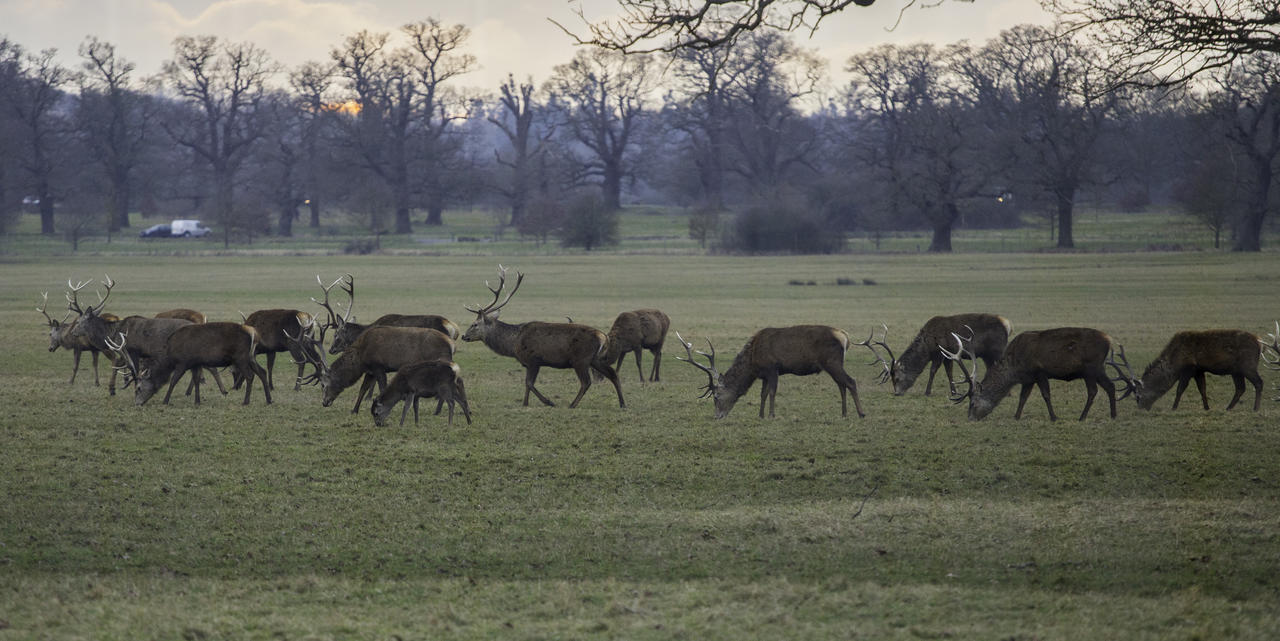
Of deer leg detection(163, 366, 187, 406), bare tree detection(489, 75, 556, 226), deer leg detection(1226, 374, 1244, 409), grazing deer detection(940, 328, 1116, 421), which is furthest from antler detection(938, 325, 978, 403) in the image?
bare tree detection(489, 75, 556, 226)

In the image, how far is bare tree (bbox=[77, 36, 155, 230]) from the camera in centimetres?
8069

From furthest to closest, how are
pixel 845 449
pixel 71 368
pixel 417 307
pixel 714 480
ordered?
1. pixel 417 307
2. pixel 71 368
3. pixel 845 449
4. pixel 714 480

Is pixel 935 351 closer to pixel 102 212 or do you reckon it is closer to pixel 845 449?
pixel 845 449

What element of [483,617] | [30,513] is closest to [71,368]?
[30,513]

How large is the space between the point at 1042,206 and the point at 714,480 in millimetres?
57989

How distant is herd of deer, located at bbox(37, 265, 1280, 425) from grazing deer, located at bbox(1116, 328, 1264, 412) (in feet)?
0.04

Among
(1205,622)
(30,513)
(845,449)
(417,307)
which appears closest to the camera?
(1205,622)

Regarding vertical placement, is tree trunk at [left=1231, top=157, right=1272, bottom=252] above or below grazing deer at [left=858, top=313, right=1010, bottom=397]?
above

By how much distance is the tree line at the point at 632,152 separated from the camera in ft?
200

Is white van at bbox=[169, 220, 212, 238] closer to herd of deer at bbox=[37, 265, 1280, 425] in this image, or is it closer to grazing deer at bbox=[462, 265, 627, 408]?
herd of deer at bbox=[37, 265, 1280, 425]

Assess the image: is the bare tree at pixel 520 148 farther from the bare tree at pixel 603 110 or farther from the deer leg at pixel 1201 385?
the deer leg at pixel 1201 385

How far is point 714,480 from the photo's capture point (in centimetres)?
1029

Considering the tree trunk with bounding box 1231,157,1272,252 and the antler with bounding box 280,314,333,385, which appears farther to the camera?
the tree trunk with bounding box 1231,157,1272,252

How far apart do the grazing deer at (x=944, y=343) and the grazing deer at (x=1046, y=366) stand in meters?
1.54
